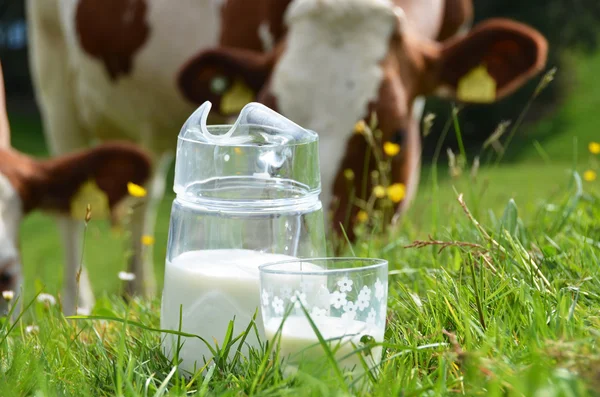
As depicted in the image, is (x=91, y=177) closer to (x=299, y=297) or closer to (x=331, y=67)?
(x=331, y=67)

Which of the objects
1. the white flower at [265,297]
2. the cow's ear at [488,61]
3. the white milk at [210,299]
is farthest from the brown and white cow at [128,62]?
the white flower at [265,297]

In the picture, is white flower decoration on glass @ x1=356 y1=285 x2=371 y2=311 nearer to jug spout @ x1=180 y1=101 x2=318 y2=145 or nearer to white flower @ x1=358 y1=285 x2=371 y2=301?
white flower @ x1=358 y1=285 x2=371 y2=301

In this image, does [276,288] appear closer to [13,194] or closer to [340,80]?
[13,194]

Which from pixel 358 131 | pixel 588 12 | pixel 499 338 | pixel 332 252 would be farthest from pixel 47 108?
pixel 588 12

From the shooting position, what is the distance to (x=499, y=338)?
4.31ft

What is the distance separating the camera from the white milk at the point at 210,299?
1477mm

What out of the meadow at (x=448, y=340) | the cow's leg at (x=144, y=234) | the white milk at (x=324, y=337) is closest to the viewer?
the meadow at (x=448, y=340)

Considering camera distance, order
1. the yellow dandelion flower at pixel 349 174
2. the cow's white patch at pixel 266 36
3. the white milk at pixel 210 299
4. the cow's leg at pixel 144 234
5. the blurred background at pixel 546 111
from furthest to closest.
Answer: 1. the blurred background at pixel 546 111
2. the cow's leg at pixel 144 234
3. the cow's white patch at pixel 266 36
4. the yellow dandelion flower at pixel 349 174
5. the white milk at pixel 210 299

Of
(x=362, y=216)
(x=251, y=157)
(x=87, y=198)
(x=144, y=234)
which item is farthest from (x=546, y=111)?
(x=251, y=157)

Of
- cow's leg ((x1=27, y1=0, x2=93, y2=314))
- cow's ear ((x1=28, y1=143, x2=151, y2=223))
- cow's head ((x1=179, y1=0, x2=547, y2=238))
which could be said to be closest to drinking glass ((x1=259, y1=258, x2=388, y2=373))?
cow's head ((x1=179, y1=0, x2=547, y2=238))

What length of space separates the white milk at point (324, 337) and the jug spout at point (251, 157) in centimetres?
36

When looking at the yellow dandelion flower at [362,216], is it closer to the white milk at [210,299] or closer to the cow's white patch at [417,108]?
the cow's white patch at [417,108]

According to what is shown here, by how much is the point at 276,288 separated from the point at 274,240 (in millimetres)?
296

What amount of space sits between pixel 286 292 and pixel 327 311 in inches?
3.1
